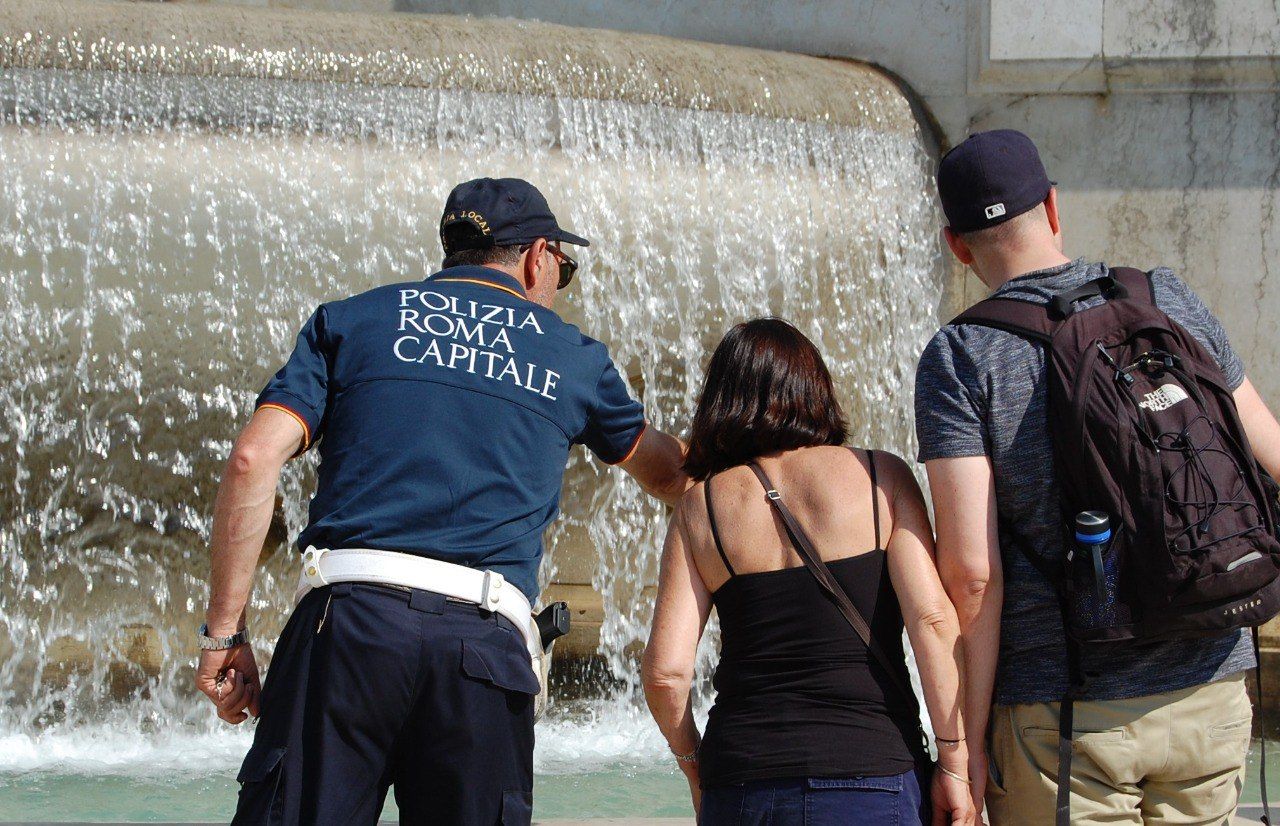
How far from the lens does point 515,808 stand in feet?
7.14

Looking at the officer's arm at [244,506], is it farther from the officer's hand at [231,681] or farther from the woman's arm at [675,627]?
the woman's arm at [675,627]

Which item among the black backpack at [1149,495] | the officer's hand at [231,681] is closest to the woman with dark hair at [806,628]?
the black backpack at [1149,495]

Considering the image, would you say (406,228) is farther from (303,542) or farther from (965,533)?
(965,533)

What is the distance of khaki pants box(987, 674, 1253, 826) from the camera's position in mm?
1965

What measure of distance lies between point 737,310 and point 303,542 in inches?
140

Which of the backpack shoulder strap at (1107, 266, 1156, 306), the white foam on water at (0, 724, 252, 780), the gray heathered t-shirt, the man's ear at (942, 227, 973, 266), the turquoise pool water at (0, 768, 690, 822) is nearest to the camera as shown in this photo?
the gray heathered t-shirt

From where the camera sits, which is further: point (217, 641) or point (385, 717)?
point (217, 641)

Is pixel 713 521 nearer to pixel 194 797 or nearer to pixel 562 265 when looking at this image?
pixel 562 265

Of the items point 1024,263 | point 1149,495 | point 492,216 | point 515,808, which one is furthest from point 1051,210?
point 515,808

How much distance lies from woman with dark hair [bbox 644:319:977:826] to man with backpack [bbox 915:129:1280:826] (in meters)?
0.07

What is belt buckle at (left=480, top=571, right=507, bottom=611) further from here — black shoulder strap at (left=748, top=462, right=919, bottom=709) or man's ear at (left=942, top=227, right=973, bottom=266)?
man's ear at (left=942, top=227, right=973, bottom=266)

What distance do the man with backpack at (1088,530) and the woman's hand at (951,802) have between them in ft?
0.15

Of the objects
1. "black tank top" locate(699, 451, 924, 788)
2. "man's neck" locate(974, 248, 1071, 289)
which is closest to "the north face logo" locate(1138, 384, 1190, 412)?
"man's neck" locate(974, 248, 1071, 289)

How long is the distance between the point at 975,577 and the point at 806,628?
9.8 inches
